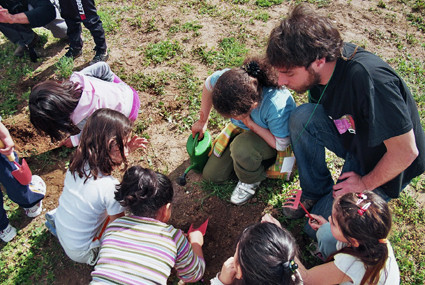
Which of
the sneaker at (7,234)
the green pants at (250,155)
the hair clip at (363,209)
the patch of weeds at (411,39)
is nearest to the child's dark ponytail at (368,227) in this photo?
the hair clip at (363,209)

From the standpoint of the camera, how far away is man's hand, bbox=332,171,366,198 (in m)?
2.06

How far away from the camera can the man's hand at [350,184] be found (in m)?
2.06

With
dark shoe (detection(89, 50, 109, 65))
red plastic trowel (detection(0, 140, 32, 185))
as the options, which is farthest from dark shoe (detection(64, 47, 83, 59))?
red plastic trowel (detection(0, 140, 32, 185))

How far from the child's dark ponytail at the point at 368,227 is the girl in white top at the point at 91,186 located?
A: 4.50ft

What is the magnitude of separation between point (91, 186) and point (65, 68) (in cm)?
216

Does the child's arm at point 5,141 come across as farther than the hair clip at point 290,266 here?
Yes

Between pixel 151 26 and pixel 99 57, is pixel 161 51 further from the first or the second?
pixel 99 57

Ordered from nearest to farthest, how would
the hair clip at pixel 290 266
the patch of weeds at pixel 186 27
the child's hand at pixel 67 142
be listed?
the hair clip at pixel 290 266 → the child's hand at pixel 67 142 → the patch of weeds at pixel 186 27

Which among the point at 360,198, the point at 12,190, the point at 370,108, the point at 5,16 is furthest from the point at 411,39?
the point at 5,16

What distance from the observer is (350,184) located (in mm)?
2113

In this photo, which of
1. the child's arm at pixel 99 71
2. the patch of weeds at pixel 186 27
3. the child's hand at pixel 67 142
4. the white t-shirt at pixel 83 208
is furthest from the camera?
the patch of weeds at pixel 186 27

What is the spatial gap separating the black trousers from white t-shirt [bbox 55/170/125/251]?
216 cm

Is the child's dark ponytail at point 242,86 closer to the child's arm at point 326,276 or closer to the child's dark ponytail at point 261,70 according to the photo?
the child's dark ponytail at point 261,70

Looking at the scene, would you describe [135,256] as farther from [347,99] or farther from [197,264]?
[347,99]
